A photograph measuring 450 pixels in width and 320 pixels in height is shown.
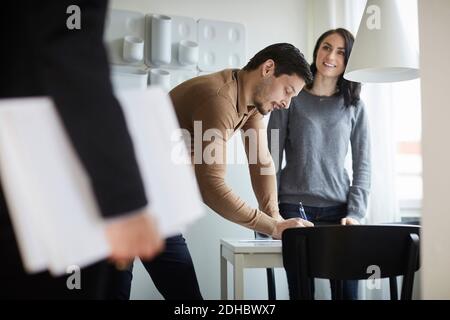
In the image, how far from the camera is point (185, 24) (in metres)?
1.21

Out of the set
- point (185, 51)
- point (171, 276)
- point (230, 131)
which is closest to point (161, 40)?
point (185, 51)

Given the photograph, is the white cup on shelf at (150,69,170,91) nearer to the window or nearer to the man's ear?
the man's ear

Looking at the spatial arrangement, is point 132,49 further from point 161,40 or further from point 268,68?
point 268,68

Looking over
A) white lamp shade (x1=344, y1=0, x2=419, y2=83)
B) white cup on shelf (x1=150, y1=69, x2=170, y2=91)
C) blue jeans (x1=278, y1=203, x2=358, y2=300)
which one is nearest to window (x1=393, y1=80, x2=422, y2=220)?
white lamp shade (x1=344, y1=0, x2=419, y2=83)

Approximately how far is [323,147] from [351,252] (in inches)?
22.0

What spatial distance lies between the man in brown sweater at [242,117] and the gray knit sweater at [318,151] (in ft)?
0.28

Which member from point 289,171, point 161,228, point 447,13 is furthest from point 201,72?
point 161,228

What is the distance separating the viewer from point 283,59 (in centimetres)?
131

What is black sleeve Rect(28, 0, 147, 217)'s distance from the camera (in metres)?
0.47

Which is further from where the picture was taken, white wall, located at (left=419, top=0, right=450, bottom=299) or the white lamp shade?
the white lamp shade

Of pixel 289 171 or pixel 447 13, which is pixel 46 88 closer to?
pixel 447 13

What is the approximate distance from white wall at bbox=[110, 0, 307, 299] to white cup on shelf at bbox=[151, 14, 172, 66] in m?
0.02

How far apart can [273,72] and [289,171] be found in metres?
0.39

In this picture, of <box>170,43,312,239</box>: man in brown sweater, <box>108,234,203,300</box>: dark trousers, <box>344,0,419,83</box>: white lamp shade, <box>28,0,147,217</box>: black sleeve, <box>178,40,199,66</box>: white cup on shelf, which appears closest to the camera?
<box>28,0,147,217</box>: black sleeve
